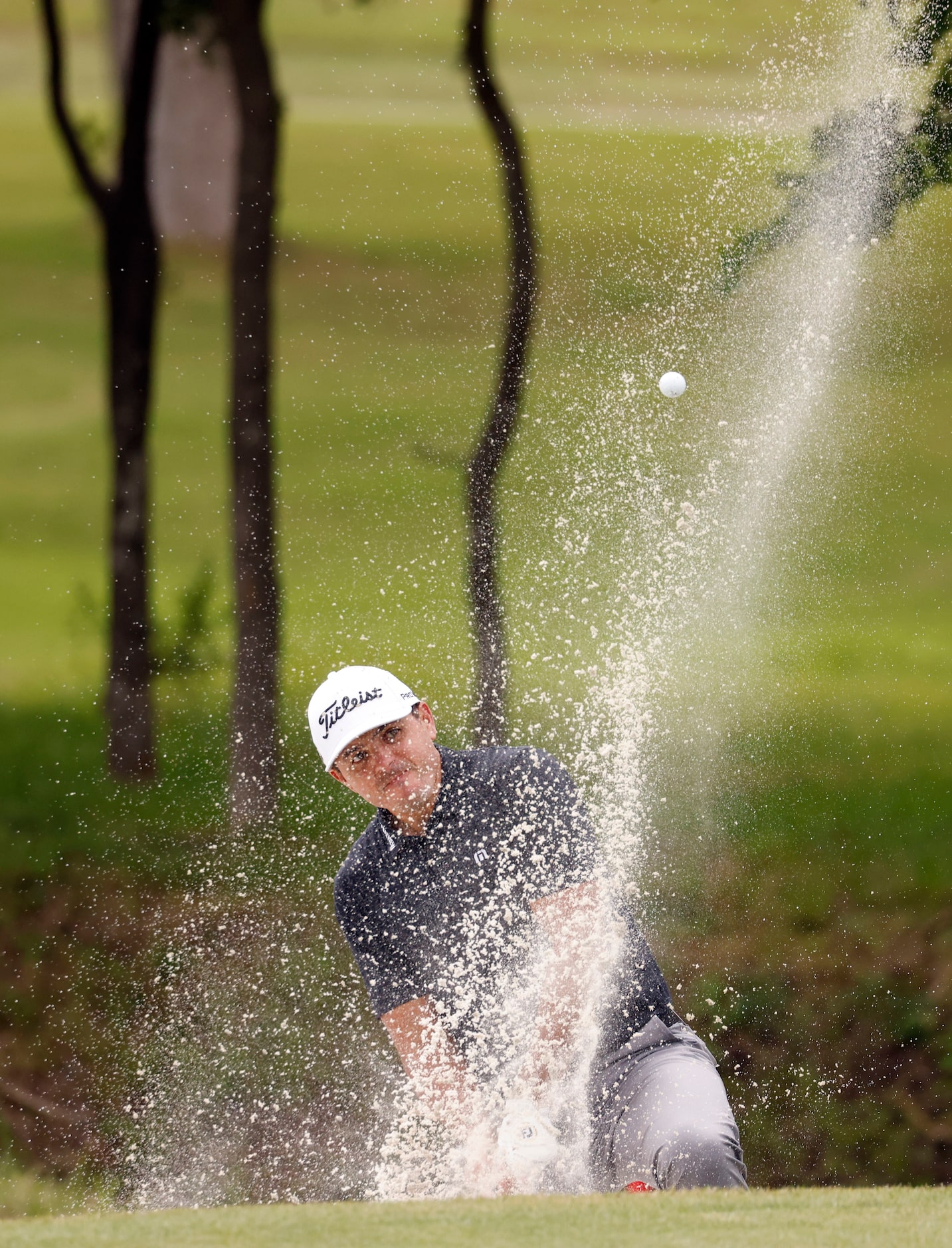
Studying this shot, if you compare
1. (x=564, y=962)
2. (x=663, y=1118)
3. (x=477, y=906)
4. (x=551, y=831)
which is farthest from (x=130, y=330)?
(x=663, y=1118)

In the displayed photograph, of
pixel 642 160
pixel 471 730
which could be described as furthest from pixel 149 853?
pixel 642 160

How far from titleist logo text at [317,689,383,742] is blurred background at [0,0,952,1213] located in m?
2.48

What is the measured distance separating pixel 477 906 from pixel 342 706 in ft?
1.66

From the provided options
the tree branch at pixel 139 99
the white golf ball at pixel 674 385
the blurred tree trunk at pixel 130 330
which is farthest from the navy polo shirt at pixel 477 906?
the tree branch at pixel 139 99

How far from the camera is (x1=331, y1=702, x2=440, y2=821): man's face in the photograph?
289cm

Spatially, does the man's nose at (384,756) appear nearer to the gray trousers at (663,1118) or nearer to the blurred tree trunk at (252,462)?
the gray trousers at (663,1118)

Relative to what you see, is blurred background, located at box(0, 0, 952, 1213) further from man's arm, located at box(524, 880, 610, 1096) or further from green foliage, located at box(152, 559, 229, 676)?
man's arm, located at box(524, 880, 610, 1096)

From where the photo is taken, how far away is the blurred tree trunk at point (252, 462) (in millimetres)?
5504

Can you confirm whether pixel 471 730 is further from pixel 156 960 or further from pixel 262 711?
pixel 156 960

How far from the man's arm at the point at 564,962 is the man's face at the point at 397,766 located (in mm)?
328

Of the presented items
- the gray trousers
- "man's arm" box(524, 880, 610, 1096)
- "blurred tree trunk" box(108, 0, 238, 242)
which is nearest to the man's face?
"man's arm" box(524, 880, 610, 1096)

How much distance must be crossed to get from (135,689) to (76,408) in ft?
4.17

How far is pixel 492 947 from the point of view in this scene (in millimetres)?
2998

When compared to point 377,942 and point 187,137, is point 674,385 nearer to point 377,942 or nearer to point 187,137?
point 377,942
